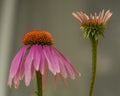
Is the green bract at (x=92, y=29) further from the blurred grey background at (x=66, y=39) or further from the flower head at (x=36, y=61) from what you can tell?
the blurred grey background at (x=66, y=39)

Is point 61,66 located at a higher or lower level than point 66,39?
lower

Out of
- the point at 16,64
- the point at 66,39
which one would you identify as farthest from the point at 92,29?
the point at 66,39

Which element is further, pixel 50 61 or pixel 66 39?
pixel 66 39

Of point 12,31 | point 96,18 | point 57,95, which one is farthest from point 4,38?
→ point 96,18

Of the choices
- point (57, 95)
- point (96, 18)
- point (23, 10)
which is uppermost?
point (23, 10)

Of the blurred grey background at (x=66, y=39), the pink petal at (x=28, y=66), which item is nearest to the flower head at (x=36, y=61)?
the pink petal at (x=28, y=66)

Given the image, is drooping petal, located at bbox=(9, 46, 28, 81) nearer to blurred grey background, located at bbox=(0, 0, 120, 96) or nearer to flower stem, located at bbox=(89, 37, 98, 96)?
flower stem, located at bbox=(89, 37, 98, 96)

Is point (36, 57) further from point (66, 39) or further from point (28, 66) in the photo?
point (66, 39)

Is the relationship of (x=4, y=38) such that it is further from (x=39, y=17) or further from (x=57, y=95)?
(x=57, y=95)

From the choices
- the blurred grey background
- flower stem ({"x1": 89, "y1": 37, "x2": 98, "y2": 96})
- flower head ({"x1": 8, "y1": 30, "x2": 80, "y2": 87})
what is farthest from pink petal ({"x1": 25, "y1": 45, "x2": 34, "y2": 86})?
the blurred grey background
